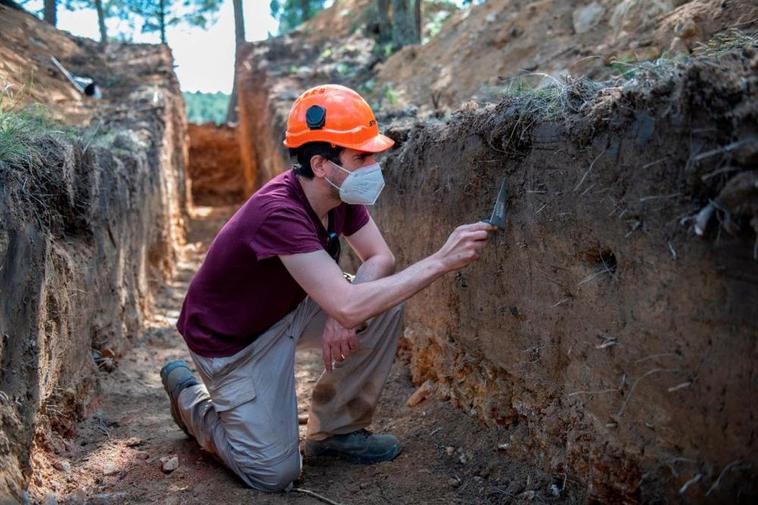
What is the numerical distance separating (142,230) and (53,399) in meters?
3.20

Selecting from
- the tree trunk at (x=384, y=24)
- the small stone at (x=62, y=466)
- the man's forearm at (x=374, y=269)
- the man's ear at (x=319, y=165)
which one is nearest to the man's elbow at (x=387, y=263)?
the man's forearm at (x=374, y=269)

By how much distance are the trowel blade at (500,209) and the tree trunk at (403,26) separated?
23.7 feet

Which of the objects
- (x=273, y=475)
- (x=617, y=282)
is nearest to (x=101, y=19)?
(x=273, y=475)

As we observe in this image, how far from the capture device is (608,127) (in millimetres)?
2264

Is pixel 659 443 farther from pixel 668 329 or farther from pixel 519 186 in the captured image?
pixel 519 186

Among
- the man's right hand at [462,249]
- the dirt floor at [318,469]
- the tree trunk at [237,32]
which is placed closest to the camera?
the man's right hand at [462,249]

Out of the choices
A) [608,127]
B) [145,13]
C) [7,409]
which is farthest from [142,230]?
[145,13]

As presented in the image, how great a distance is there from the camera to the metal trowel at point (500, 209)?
266 cm

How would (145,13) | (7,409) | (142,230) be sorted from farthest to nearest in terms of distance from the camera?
(145,13), (142,230), (7,409)

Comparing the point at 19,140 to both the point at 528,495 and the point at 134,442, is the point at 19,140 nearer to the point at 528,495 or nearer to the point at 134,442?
the point at 134,442

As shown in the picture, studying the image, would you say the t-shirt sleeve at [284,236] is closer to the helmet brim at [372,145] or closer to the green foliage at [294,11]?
the helmet brim at [372,145]

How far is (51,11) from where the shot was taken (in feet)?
39.6

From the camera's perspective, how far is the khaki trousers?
9.53ft

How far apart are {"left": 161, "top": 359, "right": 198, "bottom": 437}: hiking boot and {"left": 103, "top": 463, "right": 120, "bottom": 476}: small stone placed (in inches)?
14.4
